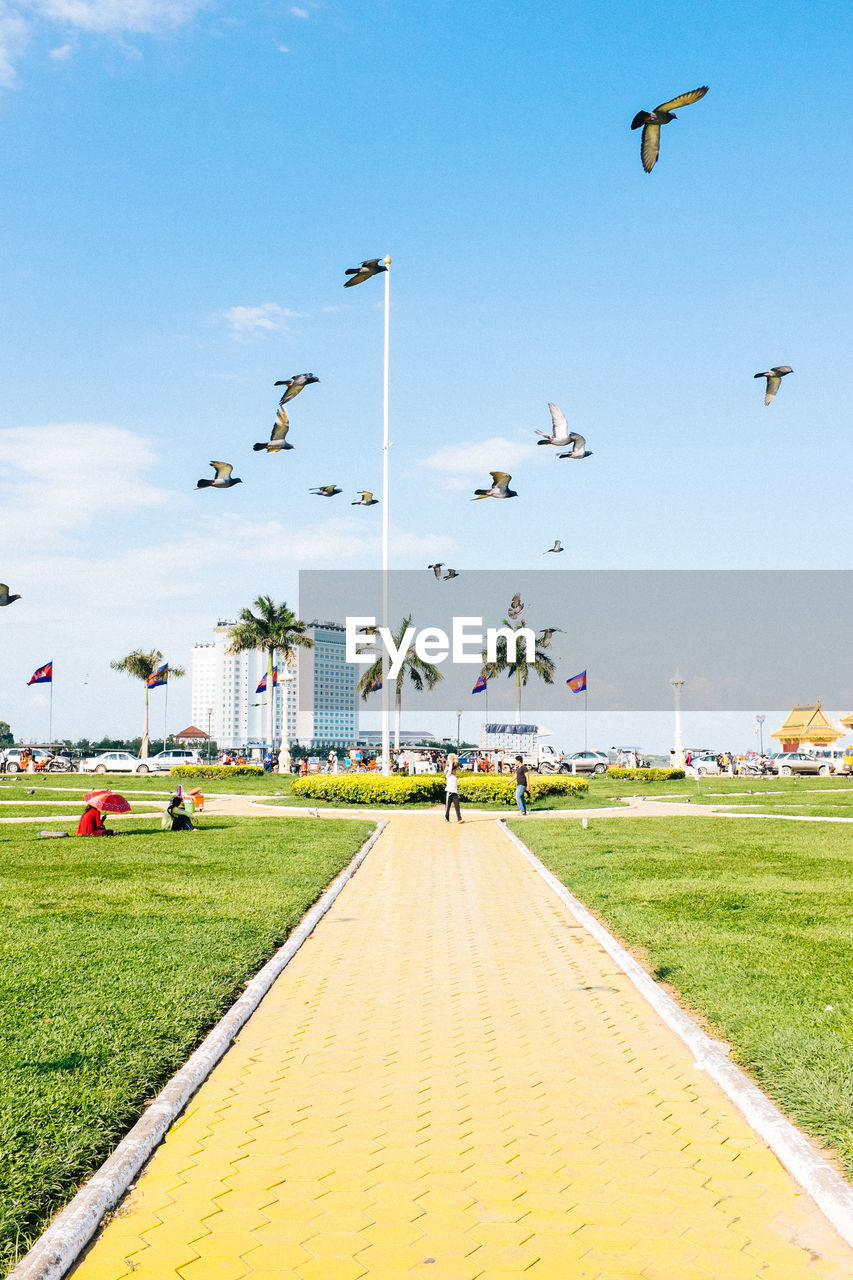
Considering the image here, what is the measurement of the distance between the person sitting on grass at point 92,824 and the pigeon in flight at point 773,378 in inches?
571

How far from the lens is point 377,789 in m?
29.7

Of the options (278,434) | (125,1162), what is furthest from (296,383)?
(125,1162)

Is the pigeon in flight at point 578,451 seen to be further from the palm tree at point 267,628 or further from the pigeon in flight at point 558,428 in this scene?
the palm tree at point 267,628

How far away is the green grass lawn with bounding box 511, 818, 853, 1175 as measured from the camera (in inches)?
231

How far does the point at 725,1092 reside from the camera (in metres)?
5.79

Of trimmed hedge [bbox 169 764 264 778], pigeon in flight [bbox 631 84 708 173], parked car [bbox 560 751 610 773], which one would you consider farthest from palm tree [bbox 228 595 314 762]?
pigeon in flight [bbox 631 84 708 173]

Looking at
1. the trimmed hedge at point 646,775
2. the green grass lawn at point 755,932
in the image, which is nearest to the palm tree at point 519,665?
the trimmed hedge at point 646,775

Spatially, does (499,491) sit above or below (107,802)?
above

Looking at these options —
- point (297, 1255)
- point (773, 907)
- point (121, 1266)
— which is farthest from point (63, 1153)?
point (773, 907)

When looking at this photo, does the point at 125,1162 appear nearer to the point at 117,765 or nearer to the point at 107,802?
the point at 107,802

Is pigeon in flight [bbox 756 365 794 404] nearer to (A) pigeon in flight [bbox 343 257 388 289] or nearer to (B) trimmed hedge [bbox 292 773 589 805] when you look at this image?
(A) pigeon in flight [bbox 343 257 388 289]

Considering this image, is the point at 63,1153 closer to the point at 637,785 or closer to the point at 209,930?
the point at 209,930

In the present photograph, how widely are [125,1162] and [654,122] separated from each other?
1103 centimetres

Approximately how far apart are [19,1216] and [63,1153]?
62 cm
